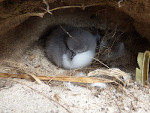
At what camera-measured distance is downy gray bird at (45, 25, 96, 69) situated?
2.38 meters

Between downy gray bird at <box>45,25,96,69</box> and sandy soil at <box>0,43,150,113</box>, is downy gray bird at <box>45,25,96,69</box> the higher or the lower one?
the higher one

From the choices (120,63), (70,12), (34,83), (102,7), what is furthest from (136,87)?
(70,12)

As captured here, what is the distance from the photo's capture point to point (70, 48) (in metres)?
2.41

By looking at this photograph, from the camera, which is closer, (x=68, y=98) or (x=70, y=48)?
(x=68, y=98)

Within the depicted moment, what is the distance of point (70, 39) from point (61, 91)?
0.82 meters

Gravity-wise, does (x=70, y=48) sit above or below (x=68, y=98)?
above

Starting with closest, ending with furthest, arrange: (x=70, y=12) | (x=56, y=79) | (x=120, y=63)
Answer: (x=56, y=79), (x=120, y=63), (x=70, y=12)

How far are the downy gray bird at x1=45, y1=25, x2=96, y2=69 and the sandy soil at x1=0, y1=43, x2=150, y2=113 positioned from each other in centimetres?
57

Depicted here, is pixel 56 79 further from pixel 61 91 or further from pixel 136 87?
pixel 136 87

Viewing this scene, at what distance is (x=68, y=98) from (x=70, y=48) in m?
0.91

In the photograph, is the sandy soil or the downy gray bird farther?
the downy gray bird

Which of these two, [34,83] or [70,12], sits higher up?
[70,12]

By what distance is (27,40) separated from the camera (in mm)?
2484

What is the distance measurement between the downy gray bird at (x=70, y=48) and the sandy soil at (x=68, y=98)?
57cm
